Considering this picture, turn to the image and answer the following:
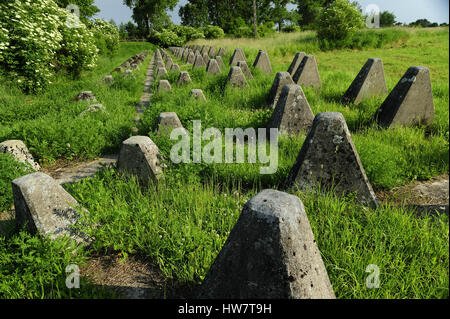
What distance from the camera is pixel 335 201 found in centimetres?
267

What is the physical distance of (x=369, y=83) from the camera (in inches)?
249

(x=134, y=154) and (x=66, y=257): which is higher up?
(x=134, y=154)

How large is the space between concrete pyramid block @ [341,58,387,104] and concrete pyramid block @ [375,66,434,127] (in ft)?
4.58

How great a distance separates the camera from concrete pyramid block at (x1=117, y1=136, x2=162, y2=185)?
349 cm

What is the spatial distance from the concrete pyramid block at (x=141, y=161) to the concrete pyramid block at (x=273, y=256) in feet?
7.11

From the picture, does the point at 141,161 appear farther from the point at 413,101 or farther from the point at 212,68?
the point at 212,68

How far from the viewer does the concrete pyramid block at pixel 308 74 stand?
7867 mm

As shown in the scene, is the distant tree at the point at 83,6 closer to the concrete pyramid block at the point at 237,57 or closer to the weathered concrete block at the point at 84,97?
the concrete pyramid block at the point at 237,57

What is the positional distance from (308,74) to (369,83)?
2.00m

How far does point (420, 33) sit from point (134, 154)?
2140cm

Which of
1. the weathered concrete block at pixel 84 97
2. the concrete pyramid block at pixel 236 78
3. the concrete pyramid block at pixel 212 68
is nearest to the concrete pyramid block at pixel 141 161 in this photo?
the weathered concrete block at pixel 84 97

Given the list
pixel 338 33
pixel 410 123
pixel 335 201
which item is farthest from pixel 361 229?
pixel 338 33
